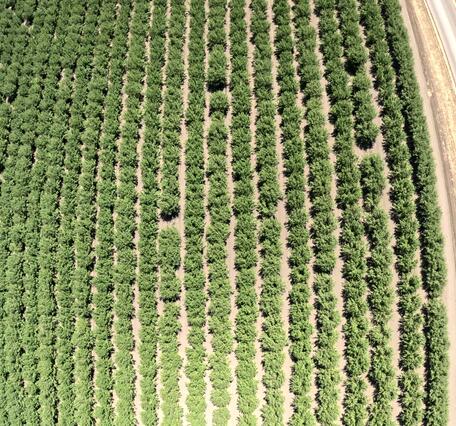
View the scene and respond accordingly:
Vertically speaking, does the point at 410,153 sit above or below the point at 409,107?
below

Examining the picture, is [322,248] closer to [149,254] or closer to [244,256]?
[244,256]

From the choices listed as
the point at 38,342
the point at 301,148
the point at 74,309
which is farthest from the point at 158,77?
the point at 38,342

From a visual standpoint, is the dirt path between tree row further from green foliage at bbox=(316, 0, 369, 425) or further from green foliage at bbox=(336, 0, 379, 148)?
green foliage at bbox=(316, 0, 369, 425)

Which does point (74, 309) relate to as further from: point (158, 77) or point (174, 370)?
point (158, 77)

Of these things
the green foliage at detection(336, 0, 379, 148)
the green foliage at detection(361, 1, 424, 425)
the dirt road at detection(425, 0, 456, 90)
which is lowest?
the green foliage at detection(361, 1, 424, 425)

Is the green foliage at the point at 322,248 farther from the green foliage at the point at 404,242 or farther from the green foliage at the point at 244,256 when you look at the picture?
the green foliage at the point at 404,242

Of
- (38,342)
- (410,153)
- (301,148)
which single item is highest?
(410,153)

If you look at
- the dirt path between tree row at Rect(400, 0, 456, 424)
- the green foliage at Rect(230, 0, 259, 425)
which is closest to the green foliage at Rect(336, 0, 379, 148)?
the dirt path between tree row at Rect(400, 0, 456, 424)

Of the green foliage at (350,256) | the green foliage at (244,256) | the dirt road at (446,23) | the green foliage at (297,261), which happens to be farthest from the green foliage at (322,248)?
the dirt road at (446,23)
